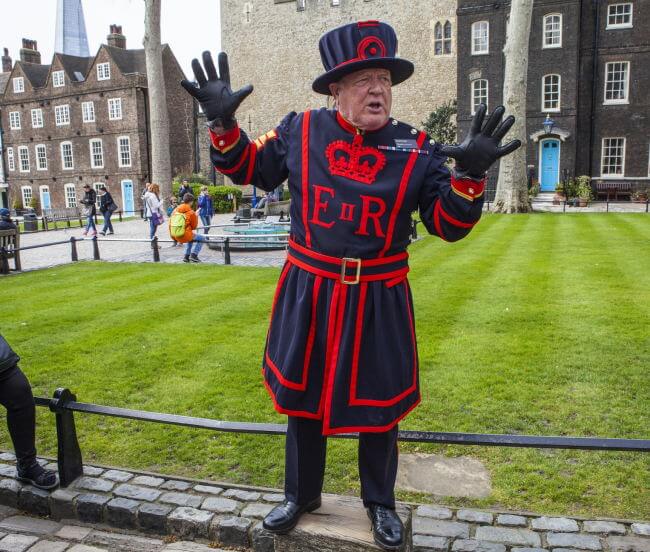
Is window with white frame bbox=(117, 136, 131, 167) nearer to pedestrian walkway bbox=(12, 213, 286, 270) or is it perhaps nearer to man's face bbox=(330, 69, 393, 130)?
pedestrian walkway bbox=(12, 213, 286, 270)

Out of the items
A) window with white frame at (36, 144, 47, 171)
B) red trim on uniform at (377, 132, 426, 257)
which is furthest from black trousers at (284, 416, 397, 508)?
window with white frame at (36, 144, 47, 171)

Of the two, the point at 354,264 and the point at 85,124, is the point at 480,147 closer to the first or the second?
the point at 354,264

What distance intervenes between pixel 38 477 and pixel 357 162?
2.82 meters

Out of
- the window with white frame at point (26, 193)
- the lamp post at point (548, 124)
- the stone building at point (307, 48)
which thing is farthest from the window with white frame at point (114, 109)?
the lamp post at point (548, 124)

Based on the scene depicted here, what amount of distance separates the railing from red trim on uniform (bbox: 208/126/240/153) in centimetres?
144

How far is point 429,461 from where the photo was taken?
4.31 m

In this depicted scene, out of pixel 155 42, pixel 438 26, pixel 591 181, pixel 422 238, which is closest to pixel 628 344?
pixel 422 238

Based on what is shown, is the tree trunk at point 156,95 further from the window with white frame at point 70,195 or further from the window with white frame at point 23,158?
the window with white frame at point 23,158

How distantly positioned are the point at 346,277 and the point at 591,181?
3135 centimetres

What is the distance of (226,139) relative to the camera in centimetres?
280

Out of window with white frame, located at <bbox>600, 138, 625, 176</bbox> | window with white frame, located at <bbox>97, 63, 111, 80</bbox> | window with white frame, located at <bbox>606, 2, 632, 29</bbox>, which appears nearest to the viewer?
window with white frame, located at <bbox>606, 2, 632, 29</bbox>

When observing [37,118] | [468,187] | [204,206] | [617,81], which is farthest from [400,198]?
[37,118]

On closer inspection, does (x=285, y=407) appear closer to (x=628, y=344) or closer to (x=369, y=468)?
(x=369, y=468)

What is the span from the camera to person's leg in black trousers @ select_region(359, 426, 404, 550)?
2846mm
